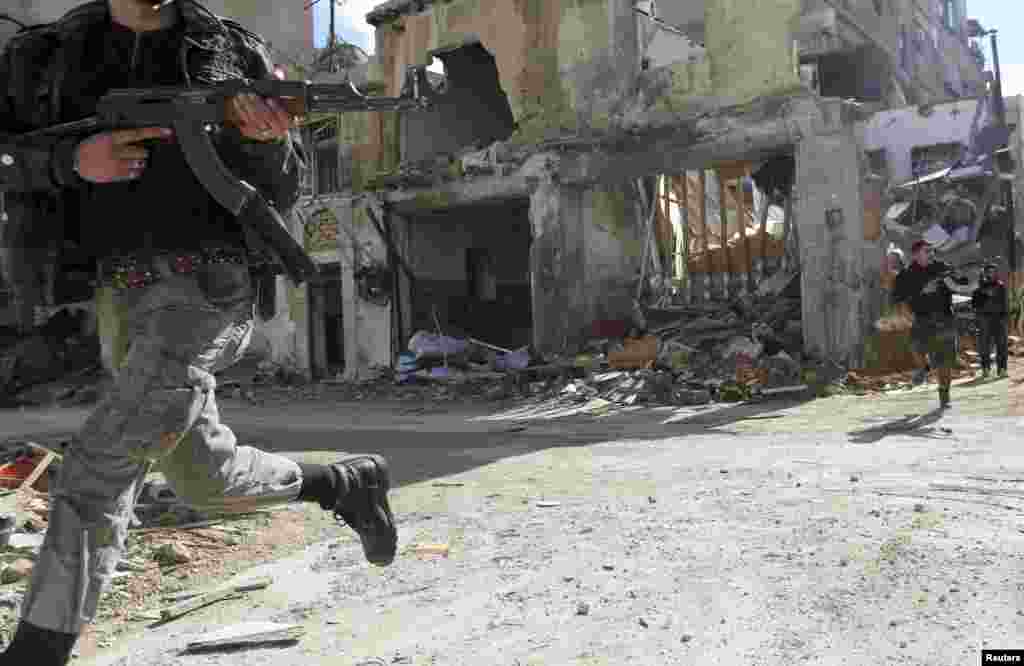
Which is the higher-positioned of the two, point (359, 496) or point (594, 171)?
point (594, 171)

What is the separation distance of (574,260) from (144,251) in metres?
12.1

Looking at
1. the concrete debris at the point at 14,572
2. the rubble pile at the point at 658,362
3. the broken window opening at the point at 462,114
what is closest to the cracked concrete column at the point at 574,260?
the rubble pile at the point at 658,362

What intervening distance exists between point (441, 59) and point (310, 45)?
11.0m

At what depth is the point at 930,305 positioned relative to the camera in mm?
7777

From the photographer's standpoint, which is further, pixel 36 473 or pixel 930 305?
pixel 930 305

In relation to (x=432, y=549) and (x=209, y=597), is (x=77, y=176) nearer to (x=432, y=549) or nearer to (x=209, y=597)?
(x=209, y=597)

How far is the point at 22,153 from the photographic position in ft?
7.17

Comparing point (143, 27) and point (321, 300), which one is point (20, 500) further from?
point (321, 300)

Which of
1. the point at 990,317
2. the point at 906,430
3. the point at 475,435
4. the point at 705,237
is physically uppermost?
the point at 705,237

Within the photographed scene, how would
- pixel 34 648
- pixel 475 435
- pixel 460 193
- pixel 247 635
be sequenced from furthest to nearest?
pixel 460 193
pixel 475 435
pixel 247 635
pixel 34 648

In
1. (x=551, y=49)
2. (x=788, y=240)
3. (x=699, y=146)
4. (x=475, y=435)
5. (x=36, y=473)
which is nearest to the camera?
(x=36, y=473)

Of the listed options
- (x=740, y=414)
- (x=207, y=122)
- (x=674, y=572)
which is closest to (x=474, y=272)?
(x=740, y=414)

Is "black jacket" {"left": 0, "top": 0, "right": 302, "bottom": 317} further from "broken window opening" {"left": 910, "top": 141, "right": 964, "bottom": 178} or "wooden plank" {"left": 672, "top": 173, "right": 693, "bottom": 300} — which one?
"broken window opening" {"left": 910, "top": 141, "right": 964, "bottom": 178}

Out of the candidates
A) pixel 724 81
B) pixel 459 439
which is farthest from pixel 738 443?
pixel 724 81
